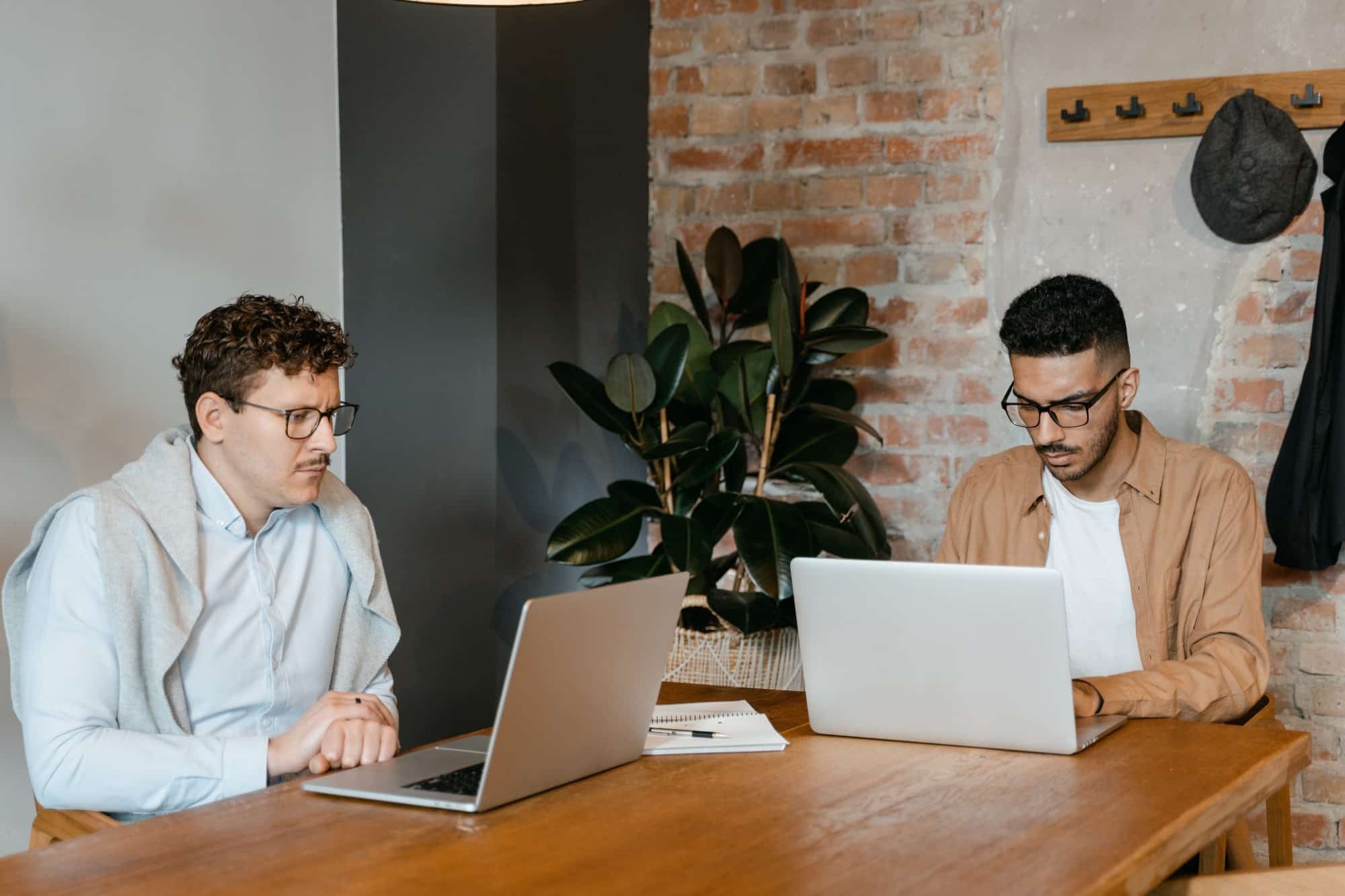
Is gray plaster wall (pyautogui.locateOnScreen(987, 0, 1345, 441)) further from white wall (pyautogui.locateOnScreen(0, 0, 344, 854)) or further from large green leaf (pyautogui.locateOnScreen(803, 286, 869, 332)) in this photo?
white wall (pyautogui.locateOnScreen(0, 0, 344, 854))

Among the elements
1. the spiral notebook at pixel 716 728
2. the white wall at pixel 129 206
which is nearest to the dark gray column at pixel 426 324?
the white wall at pixel 129 206

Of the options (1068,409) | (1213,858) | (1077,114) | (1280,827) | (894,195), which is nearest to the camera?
(1213,858)

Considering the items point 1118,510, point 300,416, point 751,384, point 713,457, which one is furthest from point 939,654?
point 751,384

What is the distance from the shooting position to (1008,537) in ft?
9.20

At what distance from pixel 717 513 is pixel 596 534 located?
12.0 inches

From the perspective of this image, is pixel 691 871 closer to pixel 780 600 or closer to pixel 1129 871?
pixel 1129 871

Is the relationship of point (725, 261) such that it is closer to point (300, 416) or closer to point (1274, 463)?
point (1274, 463)

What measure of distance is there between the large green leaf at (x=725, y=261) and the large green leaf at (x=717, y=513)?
2.07 ft

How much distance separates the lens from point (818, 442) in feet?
11.8

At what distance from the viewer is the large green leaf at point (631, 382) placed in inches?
133

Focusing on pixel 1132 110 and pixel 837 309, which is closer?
pixel 1132 110

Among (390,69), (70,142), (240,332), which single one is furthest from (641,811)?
(390,69)

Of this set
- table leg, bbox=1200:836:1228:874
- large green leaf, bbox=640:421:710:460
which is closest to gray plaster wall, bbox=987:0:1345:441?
large green leaf, bbox=640:421:710:460

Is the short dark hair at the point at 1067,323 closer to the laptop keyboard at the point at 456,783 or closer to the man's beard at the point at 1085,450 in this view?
the man's beard at the point at 1085,450
